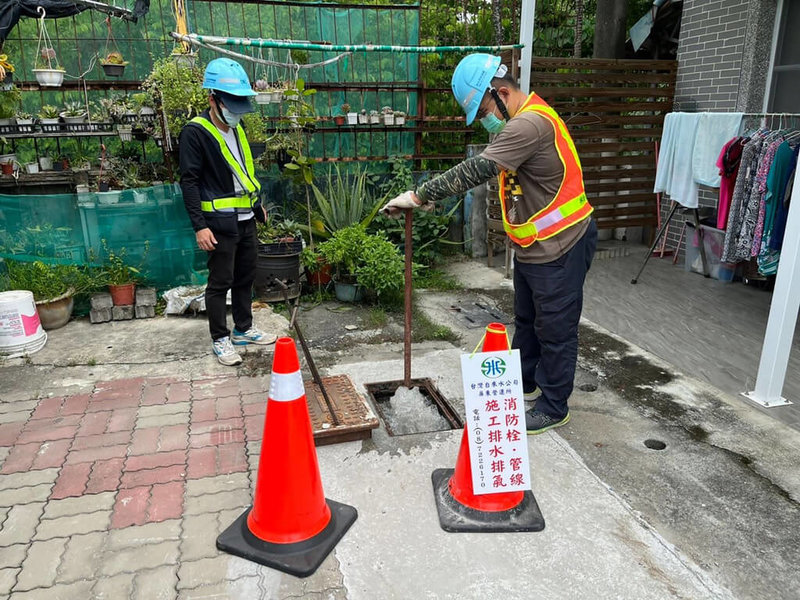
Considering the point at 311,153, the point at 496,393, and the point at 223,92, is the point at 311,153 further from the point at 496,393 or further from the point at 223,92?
the point at 496,393

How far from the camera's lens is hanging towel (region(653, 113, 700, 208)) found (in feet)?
18.7

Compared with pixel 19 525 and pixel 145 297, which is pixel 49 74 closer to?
pixel 145 297

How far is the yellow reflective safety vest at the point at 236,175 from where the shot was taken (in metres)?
4.04

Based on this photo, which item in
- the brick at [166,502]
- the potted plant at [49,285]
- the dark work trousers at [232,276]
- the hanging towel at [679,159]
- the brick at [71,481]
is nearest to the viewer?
the brick at [166,502]

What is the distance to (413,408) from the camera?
3637 millimetres

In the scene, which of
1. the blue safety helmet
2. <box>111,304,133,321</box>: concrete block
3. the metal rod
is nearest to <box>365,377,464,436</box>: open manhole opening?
the metal rod

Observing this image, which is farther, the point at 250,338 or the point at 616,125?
the point at 616,125

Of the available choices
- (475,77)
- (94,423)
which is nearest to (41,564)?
(94,423)

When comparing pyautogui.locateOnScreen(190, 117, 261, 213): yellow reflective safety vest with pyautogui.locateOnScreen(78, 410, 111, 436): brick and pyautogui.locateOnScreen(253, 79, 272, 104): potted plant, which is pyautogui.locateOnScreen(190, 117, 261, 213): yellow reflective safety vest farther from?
pyautogui.locateOnScreen(253, 79, 272, 104): potted plant

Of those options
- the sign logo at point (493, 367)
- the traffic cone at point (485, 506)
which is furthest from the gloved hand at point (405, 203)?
the sign logo at point (493, 367)

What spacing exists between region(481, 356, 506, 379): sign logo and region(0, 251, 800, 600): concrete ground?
69 centimetres

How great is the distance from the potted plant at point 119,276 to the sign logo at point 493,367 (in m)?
3.81

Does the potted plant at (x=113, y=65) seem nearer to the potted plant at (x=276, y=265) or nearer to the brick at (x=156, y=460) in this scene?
the potted plant at (x=276, y=265)

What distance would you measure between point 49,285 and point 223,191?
194 centimetres
